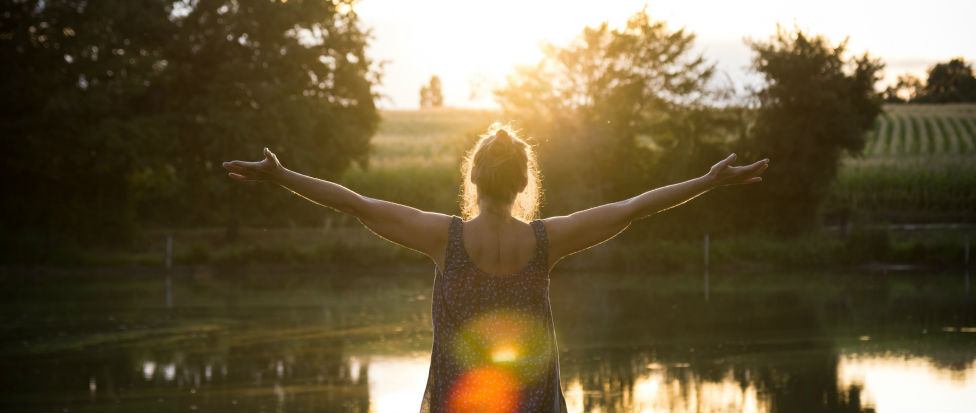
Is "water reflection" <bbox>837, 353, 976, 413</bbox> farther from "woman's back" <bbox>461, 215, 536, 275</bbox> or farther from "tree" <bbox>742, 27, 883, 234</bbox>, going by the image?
"tree" <bbox>742, 27, 883, 234</bbox>

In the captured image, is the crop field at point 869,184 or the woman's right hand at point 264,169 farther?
the crop field at point 869,184

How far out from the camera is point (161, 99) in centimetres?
2938

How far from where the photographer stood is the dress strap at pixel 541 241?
3.21 m

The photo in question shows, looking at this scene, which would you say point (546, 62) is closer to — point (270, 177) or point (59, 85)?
point (59, 85)

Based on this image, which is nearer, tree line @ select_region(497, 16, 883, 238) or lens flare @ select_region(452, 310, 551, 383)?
lens flare @ select_region(452, 310, 551, 383)

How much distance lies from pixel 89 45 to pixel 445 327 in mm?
25380

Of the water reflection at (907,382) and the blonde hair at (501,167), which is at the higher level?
the blonde hair at (501,167)

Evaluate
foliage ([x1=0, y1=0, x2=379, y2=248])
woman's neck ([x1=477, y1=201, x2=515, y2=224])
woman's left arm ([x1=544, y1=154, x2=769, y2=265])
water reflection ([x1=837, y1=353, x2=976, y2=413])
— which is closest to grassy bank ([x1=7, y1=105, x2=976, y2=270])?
foliage ([x1=0, y1=0, x2=379, y2=248])

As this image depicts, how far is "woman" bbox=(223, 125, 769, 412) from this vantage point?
3189 mm

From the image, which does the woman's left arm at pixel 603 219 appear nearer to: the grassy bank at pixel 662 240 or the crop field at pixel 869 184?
the grassy bank at pixel 662 240

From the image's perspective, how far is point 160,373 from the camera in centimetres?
1135

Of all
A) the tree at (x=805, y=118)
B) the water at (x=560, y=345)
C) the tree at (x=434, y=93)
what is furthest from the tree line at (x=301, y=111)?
the tree at (x=434, y=93)

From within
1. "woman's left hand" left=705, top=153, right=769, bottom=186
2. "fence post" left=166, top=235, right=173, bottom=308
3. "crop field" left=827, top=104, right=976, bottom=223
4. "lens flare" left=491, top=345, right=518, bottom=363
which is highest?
"crop field" left=827, top=104, right=976, bottom=223

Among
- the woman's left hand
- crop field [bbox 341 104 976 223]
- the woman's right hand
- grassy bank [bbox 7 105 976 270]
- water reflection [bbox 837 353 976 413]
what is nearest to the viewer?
the woman's right hand
